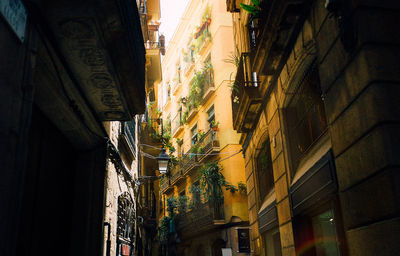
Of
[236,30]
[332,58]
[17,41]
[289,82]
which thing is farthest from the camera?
[236,30]

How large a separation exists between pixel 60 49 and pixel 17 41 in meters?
1.45

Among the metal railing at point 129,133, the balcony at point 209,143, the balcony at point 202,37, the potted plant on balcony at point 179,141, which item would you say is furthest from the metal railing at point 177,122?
the metal railing at point 129,133

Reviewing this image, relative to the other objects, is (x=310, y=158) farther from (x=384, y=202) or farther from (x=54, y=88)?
(x=54, y=88)

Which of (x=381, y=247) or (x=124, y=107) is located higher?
(x=124, y=107)

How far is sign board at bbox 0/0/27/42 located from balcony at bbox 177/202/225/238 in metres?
18.7

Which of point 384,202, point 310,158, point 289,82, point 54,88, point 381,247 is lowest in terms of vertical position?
point 381,247

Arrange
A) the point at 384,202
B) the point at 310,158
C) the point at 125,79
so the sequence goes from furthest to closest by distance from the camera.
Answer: the point at 310,158
the point at 125,79
the point at 384,202

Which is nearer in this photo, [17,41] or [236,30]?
[17,41]

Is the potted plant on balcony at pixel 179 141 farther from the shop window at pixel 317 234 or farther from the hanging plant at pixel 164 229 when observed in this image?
the shop window at pixel 317 234

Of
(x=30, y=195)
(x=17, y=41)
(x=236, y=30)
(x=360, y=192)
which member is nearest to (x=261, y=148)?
(x=236, y=30)

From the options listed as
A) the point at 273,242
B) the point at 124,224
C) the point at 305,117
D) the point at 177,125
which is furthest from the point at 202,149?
the point at 305,117

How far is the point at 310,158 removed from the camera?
22.1 ft

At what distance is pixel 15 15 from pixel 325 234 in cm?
554

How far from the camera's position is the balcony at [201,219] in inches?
827
